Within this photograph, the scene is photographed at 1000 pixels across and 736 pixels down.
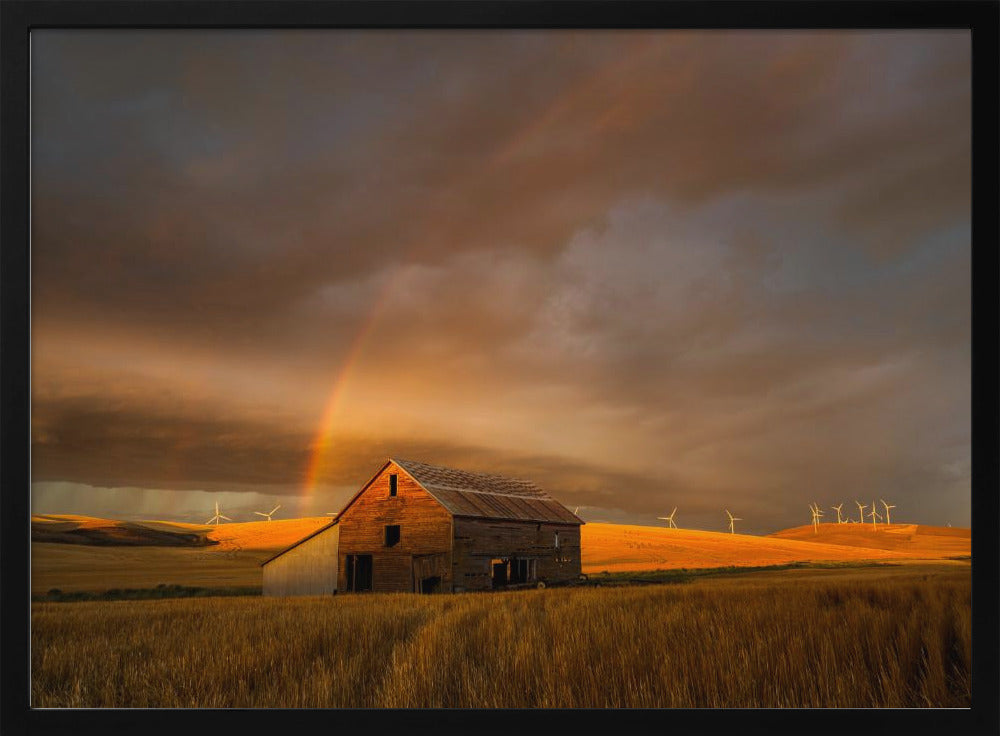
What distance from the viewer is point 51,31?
533 cm

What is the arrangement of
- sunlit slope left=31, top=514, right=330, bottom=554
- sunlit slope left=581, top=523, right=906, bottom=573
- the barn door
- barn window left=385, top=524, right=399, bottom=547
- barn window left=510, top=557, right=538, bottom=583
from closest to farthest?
1. the barn door
2. barn window left=385, top=524, right=399, bottom=547
3. barn window left=510, top=557, right=538, bottom=583
4. sunlit slope left=581, top=523, right=906, bottom=573
5. sunlit slope left=31, top=514, right=330, bottom=554

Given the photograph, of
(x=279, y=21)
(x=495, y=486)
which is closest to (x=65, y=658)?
(x=279, y=21)

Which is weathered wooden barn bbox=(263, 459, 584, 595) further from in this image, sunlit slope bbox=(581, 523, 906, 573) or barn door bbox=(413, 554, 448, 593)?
sunlit slope bbox=(581, 523, 906, 573)

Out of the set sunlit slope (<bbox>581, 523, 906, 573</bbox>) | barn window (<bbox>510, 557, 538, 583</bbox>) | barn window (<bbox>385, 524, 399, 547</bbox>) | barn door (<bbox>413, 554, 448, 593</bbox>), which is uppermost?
barn window (<bbox>385, 524, 399, 547</bbox>)

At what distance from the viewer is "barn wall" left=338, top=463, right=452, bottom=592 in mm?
31594

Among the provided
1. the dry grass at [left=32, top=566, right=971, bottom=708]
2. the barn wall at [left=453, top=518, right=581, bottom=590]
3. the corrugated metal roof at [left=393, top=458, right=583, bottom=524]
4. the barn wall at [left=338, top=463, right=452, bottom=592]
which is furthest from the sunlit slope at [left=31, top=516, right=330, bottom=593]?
the dry grass at [left=32, top=566, right=971, bottom=708]

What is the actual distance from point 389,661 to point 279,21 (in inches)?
235

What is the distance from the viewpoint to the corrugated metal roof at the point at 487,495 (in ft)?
109

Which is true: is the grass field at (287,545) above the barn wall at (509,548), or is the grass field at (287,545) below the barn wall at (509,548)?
below

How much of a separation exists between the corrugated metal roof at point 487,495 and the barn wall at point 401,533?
56 cm

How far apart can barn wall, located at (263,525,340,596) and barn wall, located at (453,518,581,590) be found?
5719 mm

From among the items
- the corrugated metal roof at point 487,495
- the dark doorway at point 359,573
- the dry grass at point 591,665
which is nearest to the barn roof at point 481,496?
the corrugated metal roof at point 487,495

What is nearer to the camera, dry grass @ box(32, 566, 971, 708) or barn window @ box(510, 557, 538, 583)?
dry grass @ box(32, 566, 971, 708)

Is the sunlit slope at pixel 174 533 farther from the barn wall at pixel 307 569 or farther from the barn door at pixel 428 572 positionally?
the barn door at pixel 428 572
